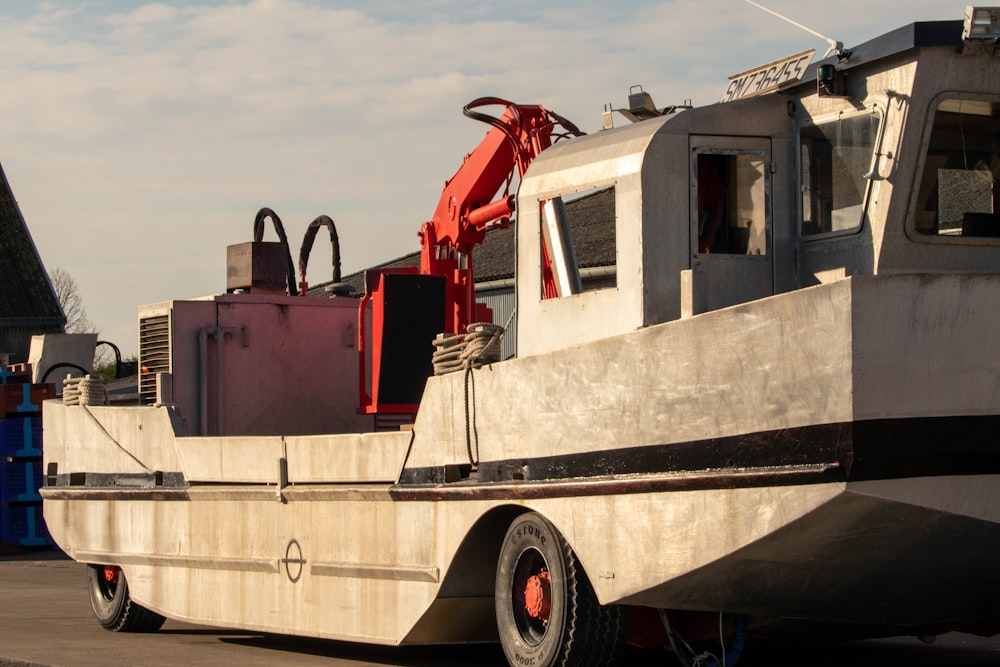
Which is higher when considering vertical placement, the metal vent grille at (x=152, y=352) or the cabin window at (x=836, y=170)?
the cabin window at (x=836, y=170)

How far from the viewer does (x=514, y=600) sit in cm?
811

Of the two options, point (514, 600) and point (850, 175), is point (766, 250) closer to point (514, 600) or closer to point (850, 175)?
point (850, 175)

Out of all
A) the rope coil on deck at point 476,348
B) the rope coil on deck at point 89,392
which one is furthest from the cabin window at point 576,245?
the rope coil on deck at point 89,392

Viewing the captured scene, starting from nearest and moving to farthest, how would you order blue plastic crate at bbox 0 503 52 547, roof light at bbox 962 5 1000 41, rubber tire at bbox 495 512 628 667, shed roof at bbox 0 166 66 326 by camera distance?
roof light at bbox 962 5 1000 41
rubber tire at bbox 495 512 628 667
blue plastic crate at bbox 0 503 52 547
shed roof at bbox 0 166 66 326

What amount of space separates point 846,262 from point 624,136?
139 centimetres

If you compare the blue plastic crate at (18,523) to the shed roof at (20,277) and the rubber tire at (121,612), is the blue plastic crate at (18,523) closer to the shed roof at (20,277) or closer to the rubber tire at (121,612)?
the rubber tire at (121,612)

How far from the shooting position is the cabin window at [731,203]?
25.2 ft

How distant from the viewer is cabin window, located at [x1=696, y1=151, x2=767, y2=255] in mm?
7691

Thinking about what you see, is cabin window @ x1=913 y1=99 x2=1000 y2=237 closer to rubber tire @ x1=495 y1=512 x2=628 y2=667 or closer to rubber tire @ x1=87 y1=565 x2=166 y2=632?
rubber tire @ x1=495 y1=512 x2=628 y2=667

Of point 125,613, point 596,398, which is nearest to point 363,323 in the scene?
point 125,613

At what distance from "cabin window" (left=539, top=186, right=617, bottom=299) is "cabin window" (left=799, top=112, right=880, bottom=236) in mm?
1047

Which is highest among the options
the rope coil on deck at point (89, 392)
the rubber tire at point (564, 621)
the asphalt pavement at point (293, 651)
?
the rope coil on deck at point (89, 392)

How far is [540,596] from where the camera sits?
7922 millimetres

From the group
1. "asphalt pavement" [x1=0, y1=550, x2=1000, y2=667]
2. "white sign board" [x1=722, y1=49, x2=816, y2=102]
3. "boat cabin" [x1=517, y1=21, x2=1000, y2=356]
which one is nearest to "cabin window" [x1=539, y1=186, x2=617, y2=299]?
"boat cabin" [x1=517, y1=21, x2=1000, y2=356]
